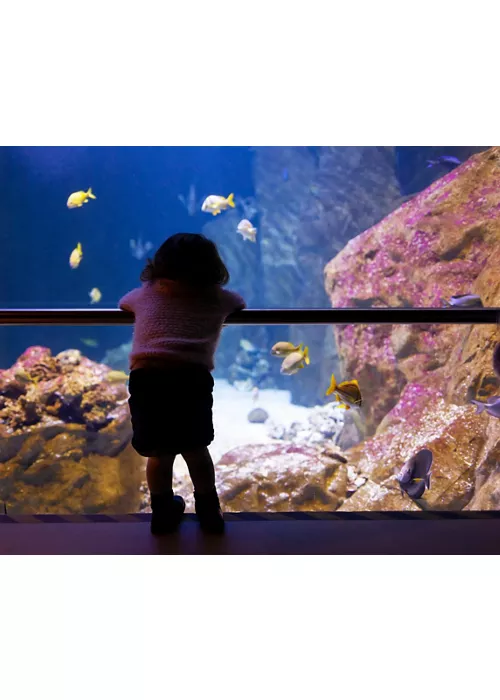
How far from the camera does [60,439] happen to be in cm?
593

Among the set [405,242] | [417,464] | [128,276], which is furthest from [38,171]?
[417,464]

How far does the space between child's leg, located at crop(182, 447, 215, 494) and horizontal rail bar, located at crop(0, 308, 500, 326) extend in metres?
0.52

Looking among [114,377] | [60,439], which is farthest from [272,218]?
[60,439]

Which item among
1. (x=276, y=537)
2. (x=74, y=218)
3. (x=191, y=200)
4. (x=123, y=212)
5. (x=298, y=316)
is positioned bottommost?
(x=276, y=537)

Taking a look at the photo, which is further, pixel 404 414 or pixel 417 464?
pixel 404 414

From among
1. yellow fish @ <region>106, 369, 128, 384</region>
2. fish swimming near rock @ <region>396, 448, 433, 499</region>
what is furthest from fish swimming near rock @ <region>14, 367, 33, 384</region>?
fish swimming near rock @ <region>396, 448, 433, 499</region>

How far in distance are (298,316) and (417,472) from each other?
155 centimetres

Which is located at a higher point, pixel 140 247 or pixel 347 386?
→ pixel 140 247

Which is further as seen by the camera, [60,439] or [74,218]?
[74,218]

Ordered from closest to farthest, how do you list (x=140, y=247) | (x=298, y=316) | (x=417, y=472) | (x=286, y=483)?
(x=298, y=316), (x=417, y=472), (x=286, y=483), (x=140, y=247)

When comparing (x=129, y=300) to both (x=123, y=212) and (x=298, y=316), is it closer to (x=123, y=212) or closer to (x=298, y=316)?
(x=298, y=316)

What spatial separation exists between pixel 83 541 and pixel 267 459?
17.1ft

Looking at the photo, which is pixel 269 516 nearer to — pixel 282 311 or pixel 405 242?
pixel 282 311

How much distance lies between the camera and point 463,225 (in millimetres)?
7910
